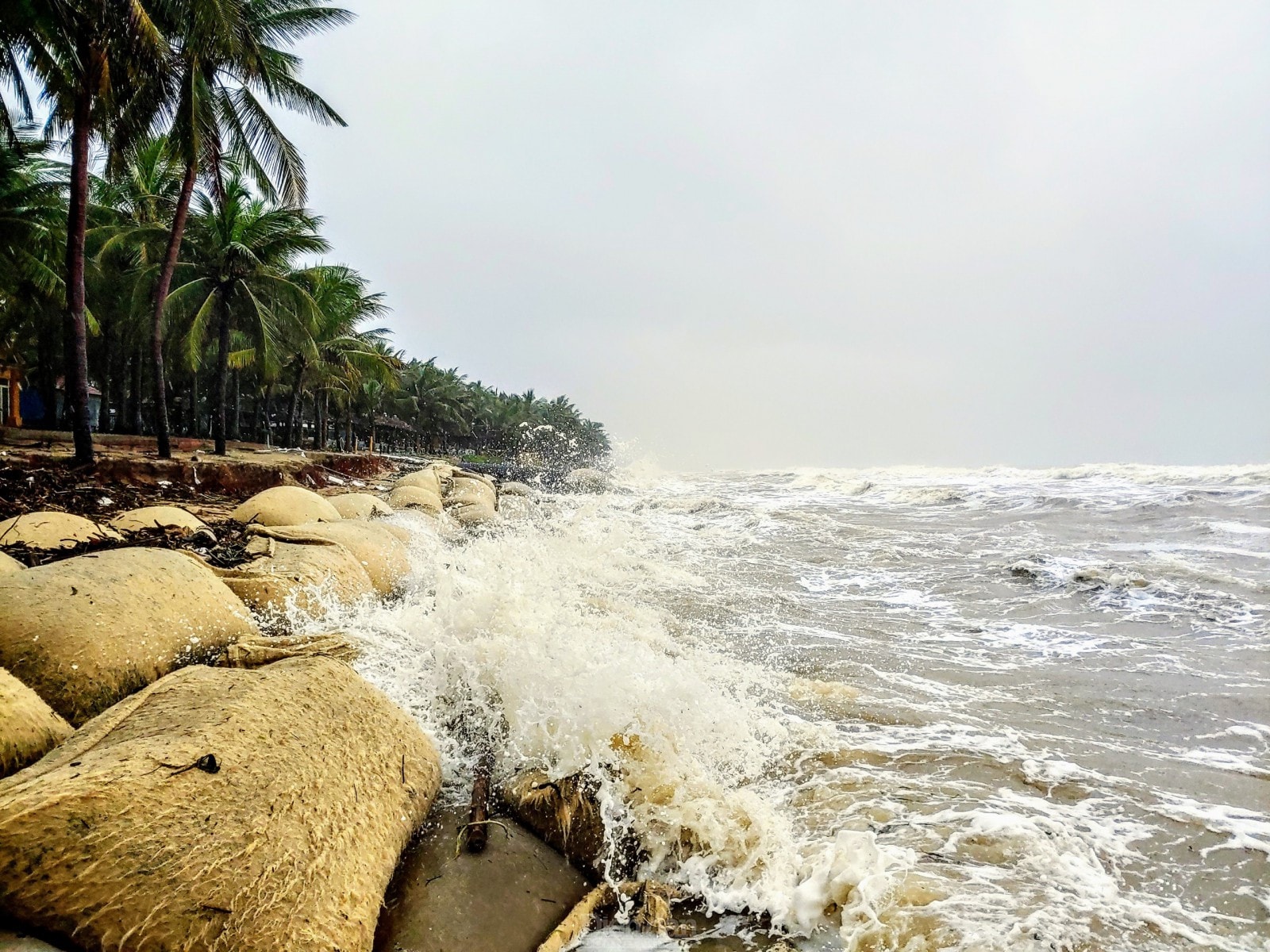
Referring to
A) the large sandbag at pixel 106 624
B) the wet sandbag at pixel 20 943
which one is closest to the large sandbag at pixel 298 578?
the large sandbag at pixel 106 624

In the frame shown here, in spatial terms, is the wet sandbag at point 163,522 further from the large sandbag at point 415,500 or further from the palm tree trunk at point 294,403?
the palm tree trunk at point 294,403

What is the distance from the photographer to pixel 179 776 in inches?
61.9

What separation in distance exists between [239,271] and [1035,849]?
20.2m

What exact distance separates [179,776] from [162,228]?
20894 mm

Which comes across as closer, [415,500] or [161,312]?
[415,500]

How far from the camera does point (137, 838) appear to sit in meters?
1.43

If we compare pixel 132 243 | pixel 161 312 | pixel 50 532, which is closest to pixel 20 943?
pixel 50 532

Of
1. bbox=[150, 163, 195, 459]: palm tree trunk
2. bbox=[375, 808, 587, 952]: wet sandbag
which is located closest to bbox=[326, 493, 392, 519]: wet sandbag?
bbox=[375, 808, 587, 952]: wet sandbag

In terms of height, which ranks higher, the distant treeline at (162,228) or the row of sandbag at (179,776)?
the distant treeline at (162,228)

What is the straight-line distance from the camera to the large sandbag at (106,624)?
2.13 m

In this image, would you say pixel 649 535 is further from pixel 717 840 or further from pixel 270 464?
pixel 717 840

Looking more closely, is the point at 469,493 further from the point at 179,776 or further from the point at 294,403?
the point at 294,403

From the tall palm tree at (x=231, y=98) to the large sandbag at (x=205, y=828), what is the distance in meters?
11.4

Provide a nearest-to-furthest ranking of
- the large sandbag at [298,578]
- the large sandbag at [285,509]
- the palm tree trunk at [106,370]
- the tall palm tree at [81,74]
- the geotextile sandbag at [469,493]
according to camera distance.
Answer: the large sandbag at [298,578]
the large sandbag at [285,509]
the tall palm tree at [81,74]
the geotextile sandbag at [469,493]
the palm tree trunk at [106,370]
